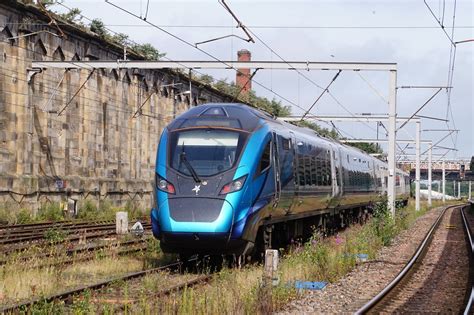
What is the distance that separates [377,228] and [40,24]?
50.6ft

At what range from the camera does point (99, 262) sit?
47.9 feet

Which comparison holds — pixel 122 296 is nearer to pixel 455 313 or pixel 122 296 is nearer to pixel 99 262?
pixel 99 262

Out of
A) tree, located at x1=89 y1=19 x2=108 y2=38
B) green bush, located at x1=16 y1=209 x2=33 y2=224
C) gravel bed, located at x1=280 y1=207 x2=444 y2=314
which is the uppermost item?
tree, located at x1=89 y1=19 x2=108 y2=38

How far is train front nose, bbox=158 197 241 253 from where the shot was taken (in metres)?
12.8

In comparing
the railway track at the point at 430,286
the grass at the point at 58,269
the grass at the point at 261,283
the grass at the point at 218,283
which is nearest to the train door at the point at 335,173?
the grass at the point at 261,283

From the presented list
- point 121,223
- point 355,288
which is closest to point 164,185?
point 355,288

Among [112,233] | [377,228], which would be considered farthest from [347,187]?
[112,233]

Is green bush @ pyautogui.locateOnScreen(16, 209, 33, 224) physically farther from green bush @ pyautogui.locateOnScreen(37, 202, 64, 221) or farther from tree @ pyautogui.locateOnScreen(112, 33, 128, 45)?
tree @ pyautogui.locateOnScreen(112, 33, 128, 45)

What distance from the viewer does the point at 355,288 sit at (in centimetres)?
1292

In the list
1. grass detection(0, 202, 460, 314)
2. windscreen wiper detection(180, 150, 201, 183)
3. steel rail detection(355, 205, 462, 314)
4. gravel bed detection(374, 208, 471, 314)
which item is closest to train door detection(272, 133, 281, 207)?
grass detection(0, 202, 460, 314)

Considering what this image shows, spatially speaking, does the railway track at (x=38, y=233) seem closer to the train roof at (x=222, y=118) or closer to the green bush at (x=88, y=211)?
the train roof at (x=222, y=118)

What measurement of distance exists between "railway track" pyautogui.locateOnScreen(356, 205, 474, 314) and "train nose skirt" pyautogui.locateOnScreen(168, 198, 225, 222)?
3169 mm

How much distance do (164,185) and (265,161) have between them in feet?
6.83

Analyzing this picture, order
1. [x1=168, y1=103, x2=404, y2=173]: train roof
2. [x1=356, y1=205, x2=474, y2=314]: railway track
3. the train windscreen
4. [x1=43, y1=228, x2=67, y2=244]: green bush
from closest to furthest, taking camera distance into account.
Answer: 1. [x1=356, y1=205, x2=474, y2=314]: railway track
2. the train windscreen
3. [x1=168, y1=103, x2=404, y2=173]: train roof
4. [x1=43, y1=228, x2=67, y2=244]: green bush
